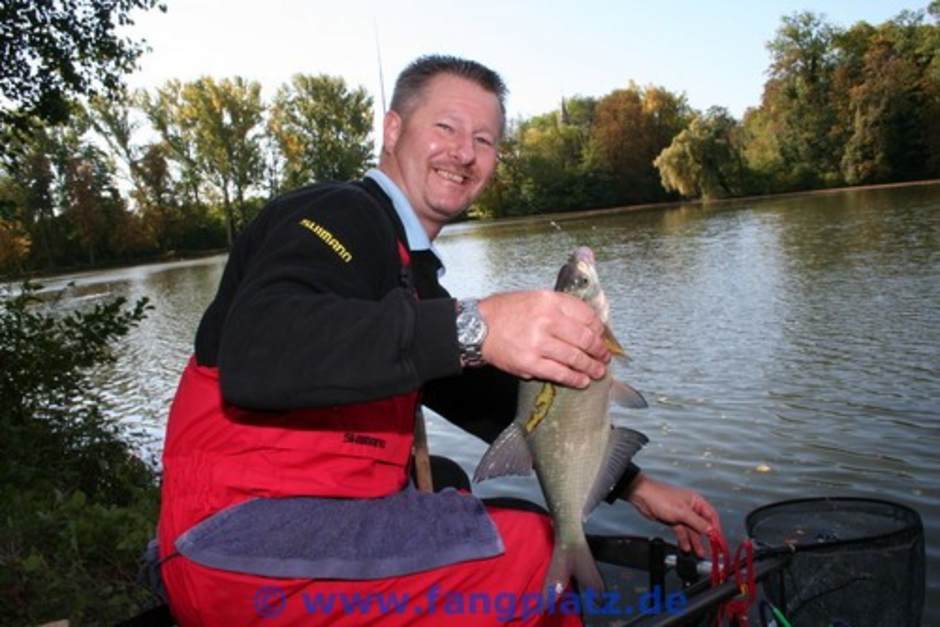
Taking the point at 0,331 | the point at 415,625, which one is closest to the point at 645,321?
the point at 0,331

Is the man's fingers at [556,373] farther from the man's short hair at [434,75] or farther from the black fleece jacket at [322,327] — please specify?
the man's short hair at [434,75]

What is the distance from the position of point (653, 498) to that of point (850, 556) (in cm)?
93

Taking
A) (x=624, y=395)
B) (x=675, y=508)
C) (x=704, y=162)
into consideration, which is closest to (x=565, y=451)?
(x=624, y=395)

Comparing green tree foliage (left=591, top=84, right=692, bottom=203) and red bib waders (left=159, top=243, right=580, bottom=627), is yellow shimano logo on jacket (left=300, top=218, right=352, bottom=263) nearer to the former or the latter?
red bib waders (left=159, top=243, right=580, bottom=627)

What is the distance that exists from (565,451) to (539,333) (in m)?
0.73

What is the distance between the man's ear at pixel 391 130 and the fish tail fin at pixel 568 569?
6.40 feet

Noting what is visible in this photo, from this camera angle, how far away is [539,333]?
1918mm

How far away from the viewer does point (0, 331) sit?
311 inches

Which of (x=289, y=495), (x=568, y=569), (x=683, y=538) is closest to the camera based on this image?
(x=289, y=495)

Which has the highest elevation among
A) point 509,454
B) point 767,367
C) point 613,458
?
point 509,454

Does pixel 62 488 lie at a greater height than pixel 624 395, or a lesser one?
lesser

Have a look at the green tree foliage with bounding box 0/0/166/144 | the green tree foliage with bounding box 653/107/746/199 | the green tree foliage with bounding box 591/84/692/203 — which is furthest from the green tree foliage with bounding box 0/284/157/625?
the green tree foliage with bounding box 591/84/692/203

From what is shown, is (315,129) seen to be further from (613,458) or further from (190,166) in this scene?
(613,458)

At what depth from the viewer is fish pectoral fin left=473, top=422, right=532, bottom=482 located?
2.55 metres
